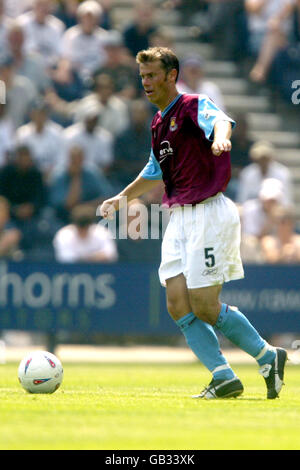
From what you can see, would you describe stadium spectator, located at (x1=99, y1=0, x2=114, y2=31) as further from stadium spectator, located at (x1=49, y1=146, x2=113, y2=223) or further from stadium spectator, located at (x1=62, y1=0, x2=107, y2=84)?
stadium spectator, located at (x1=49, y1=146, x2=113, y2=223)

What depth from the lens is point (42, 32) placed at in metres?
17.2

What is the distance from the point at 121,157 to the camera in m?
16.2

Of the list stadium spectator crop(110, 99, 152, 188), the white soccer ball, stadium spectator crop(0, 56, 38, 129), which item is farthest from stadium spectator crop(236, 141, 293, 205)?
the white soccer ball

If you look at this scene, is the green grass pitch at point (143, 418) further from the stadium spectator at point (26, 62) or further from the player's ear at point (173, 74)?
the stadium spectator at point (26, 62)

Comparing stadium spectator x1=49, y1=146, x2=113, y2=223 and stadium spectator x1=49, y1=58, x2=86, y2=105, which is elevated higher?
stadium spectator x1=49, y1=58, x2=86, y2=105

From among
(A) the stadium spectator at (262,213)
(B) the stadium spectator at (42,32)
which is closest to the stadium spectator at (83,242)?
(A) the stadium spectator at (262,213)

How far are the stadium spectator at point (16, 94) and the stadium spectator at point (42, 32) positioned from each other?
934mm

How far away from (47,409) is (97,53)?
11137mm

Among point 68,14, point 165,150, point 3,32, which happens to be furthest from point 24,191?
point 165,150

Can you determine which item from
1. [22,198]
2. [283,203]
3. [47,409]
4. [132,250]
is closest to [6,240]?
[22,198]

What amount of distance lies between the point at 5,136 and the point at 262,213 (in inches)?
153

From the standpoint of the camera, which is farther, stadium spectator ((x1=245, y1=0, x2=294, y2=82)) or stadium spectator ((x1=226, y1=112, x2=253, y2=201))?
stadium spectator ((x1=245, y1=0, x2=294, y2=82))

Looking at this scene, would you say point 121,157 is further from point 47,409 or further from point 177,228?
point 47,409

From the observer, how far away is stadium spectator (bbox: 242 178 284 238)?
49.8 ft
